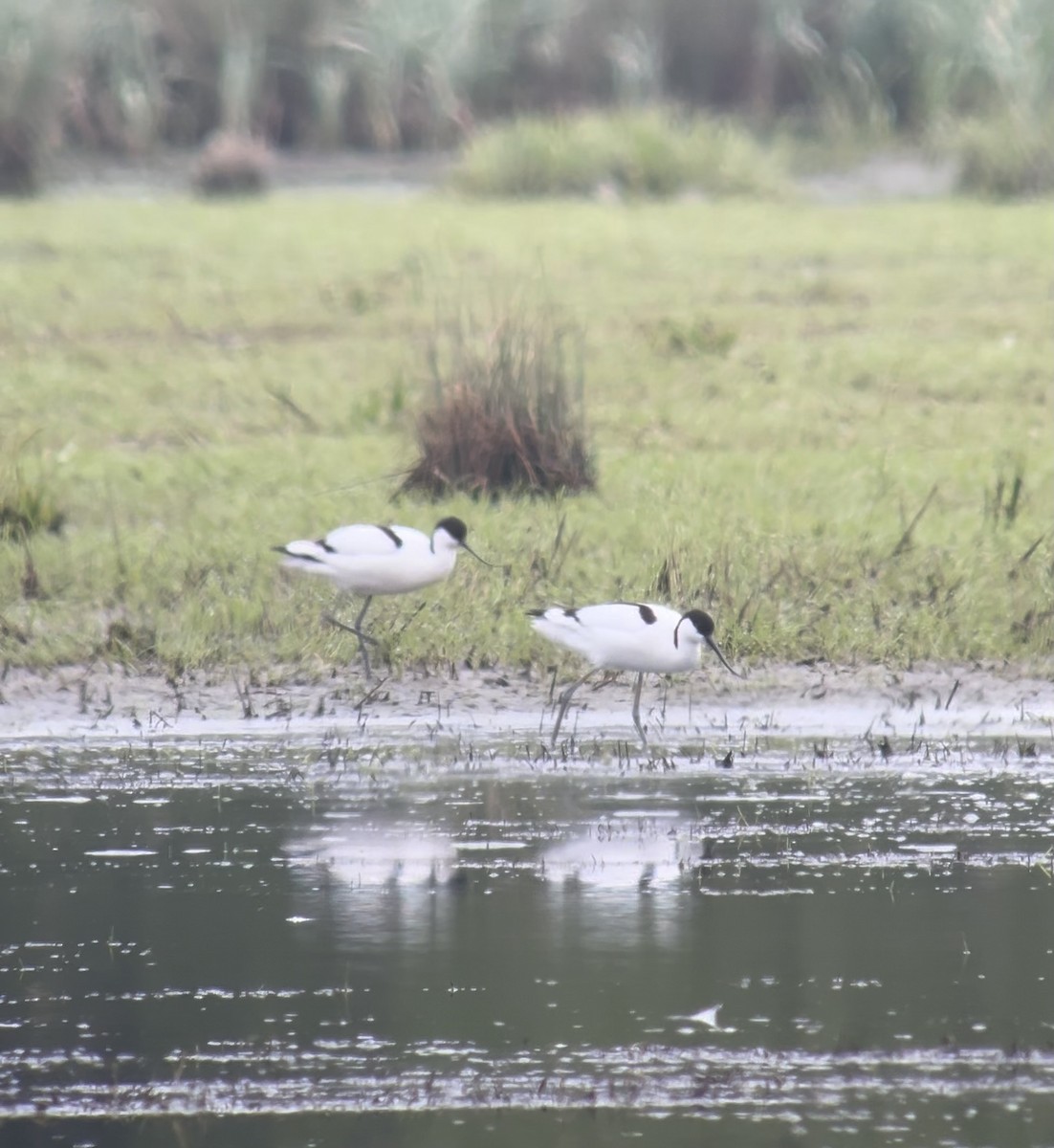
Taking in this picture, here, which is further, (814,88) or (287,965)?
(814,88)

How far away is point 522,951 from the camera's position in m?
5.91

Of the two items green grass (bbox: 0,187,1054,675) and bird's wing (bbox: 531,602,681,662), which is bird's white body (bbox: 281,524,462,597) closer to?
green grass (bbox: 0,187,1054,675)

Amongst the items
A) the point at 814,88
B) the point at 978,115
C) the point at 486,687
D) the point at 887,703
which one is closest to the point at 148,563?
the point at 486,687

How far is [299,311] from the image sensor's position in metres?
18.3

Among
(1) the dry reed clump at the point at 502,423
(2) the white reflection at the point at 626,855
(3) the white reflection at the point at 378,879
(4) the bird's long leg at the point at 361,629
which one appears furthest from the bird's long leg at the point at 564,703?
(1) the dry reed clump at the point at 502,423

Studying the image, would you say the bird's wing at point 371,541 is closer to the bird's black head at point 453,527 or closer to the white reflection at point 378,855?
the bird's black head at point 453,527

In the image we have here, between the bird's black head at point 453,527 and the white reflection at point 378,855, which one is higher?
the bird's black head at point 453,527

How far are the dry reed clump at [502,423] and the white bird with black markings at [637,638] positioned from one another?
10.8ft

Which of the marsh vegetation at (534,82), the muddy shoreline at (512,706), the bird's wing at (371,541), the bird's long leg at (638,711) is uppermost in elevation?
the marsh vegetation at (534,82)

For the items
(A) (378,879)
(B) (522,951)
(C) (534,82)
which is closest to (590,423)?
(A) (378,879)

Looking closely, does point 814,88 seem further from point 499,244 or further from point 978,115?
point 499,244

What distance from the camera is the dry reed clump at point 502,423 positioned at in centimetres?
1175

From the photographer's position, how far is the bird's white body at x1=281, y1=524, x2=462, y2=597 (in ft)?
30.1

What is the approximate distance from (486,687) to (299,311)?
31.6ft
